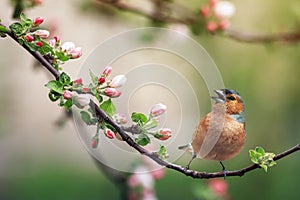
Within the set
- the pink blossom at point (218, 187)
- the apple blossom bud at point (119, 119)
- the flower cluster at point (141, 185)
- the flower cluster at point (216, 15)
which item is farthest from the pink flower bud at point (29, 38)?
the pink blossom at point (218, 187)

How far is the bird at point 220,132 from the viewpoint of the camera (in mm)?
577

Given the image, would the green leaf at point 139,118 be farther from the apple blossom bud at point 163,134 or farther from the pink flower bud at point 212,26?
the pink flower bud at point 212,26

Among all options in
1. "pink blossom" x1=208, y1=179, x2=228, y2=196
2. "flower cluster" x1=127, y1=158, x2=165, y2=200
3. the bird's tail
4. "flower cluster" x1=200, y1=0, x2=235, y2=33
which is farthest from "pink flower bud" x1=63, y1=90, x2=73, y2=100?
"pink blossom" x1=208, y1=179, x2=228, y2=196

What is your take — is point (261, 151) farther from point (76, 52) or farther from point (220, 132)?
point (76, 52)

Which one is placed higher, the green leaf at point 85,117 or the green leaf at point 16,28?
the green leaf at point 16,28

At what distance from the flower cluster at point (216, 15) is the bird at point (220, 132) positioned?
0.57 meters

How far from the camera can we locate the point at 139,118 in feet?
2.04

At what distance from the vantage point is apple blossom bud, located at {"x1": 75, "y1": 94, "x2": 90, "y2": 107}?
614mm

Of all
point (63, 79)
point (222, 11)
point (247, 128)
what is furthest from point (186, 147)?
point (247, 128)

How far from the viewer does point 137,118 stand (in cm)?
62

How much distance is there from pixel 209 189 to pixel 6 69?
0.90 metres

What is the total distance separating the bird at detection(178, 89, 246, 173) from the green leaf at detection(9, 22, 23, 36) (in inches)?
7.7

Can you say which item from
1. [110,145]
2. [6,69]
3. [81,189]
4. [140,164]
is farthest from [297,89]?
[110,145]

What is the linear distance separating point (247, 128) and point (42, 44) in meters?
2.09
